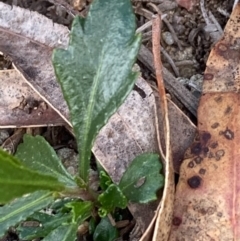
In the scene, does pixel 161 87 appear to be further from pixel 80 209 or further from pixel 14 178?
pixel 14 178

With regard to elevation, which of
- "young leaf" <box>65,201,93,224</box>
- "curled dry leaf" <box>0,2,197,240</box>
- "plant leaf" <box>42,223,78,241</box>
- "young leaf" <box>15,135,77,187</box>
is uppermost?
"curled dry leaf" <box>0,2,197,240</box>

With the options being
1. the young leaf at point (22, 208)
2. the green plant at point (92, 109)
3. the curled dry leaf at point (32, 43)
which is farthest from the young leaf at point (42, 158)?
the curled dry leaf at point (32, 43)

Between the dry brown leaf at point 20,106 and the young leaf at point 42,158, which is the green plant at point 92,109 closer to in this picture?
Answer: the young leaf at point 42,158

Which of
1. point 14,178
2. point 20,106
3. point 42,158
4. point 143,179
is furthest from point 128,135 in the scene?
point 14,178

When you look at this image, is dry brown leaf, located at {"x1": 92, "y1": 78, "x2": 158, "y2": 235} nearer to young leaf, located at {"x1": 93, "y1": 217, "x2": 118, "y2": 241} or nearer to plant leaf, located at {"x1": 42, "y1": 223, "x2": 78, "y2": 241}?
young leaf, located at {"x1": 93, "y1": 217, "x2": 118, "y2": 241}

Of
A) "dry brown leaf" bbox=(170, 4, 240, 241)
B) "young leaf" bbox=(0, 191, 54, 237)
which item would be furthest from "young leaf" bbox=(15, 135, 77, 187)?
"dry brown leaf" bbox=(170, 4, 240, 241)

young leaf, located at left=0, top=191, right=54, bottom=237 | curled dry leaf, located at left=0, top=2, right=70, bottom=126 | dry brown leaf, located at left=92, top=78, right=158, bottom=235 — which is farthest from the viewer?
curled dry leaf, located at left=0, top=2, right=70, bottom=126
